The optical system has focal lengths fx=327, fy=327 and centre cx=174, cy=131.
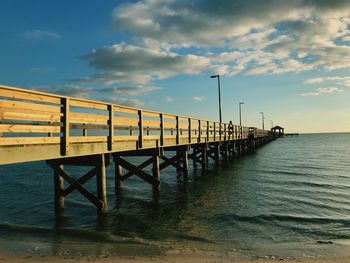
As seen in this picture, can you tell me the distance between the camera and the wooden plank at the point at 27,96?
20.1 ft

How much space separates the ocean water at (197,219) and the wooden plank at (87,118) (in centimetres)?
291

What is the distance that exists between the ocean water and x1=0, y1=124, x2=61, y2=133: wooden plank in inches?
103

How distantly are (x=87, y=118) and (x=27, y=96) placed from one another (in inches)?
89.2

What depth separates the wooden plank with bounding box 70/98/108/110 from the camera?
321 inches

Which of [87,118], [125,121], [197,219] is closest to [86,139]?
[87,118]

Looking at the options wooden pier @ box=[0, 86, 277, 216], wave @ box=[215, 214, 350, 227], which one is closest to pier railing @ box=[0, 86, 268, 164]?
wooden pier @ box=[0, 86, 277, 216]

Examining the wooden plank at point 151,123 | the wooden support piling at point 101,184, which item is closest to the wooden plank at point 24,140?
the wooden support piling at point 101,184

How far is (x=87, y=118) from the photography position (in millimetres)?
8758

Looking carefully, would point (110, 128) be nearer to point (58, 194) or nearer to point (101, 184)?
point (101, 184)

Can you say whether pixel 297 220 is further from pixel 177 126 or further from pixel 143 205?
pixel 177 126

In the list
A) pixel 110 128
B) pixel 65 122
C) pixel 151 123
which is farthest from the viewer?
pixel 151 123

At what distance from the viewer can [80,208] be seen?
1123 centimetres

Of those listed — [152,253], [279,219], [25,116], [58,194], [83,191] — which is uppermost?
[25,116]

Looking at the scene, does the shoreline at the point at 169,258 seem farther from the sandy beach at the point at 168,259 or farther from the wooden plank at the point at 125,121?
the wooden plank at the point at 125,121
